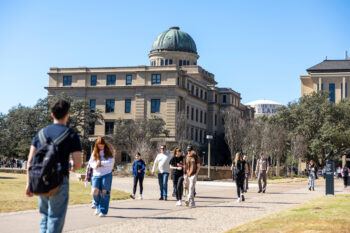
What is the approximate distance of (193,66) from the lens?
363 feet

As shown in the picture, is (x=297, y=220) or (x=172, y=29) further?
(x=172, y=29)

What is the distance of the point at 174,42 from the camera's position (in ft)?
365

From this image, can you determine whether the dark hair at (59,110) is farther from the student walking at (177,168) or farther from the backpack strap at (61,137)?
the student walking at (177,168)

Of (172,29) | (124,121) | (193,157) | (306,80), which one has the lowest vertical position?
(193,157)

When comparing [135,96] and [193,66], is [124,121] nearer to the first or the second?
[135,96]

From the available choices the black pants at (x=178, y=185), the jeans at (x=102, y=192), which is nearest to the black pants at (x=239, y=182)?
the black pants at (x=178, y=185)

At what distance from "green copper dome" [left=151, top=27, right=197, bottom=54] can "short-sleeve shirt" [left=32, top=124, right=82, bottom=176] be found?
10447cm

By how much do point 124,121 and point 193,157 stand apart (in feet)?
226

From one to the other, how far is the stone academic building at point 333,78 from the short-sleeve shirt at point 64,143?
354 ft

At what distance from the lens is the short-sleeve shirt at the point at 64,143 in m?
7.09

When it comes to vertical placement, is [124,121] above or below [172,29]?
below

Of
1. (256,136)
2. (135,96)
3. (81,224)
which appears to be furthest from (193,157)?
(135,96)

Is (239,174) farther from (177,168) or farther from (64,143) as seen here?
(64,143)

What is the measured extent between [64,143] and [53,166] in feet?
1.06
